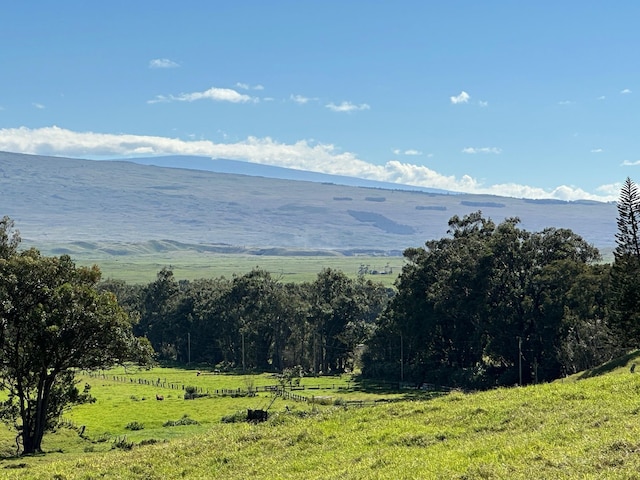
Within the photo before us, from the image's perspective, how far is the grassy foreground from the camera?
16812 millimetres

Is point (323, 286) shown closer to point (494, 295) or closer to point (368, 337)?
point (368, 337)

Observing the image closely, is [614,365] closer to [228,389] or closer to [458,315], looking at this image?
[458,315]

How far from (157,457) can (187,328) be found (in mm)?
114373

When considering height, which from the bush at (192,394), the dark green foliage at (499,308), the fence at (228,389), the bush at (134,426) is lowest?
the fence at (228,389)

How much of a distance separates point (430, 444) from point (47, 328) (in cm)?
2320

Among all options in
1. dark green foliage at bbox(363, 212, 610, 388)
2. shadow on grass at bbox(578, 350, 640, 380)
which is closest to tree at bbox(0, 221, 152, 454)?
shadow on grass at bbox(578, 350, 640, 380)

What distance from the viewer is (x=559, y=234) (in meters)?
83.1

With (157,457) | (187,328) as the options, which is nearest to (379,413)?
(157,457)

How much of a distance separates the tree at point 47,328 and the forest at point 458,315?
14.3m

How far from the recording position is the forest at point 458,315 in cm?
6769

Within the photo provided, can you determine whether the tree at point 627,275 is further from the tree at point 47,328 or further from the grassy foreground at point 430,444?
the tree at point 47,328

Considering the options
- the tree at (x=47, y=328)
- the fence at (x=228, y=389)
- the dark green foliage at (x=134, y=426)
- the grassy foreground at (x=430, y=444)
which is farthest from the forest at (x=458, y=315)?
the grassy foreground at (x=430, y=444)

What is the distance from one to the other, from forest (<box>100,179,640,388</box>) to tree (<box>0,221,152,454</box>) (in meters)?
14.3

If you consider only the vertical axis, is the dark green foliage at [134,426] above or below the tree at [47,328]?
below
